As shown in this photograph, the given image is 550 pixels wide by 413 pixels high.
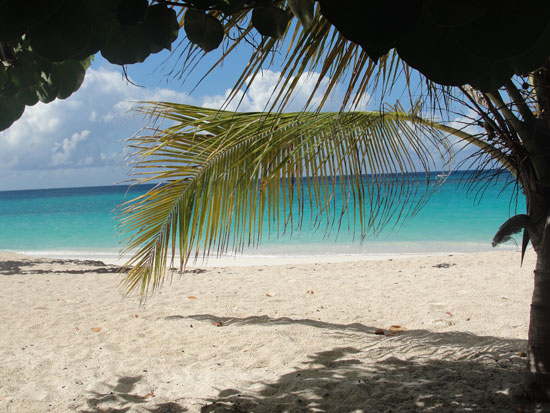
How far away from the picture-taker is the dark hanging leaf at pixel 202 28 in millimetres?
826

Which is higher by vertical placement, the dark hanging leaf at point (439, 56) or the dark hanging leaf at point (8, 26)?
the dark hanging leaf at point (8, 26)

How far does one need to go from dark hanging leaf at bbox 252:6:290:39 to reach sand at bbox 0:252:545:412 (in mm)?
1959

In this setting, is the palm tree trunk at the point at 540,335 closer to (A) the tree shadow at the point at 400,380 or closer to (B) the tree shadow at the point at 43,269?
(A) the tree shadow at the point at 400,380

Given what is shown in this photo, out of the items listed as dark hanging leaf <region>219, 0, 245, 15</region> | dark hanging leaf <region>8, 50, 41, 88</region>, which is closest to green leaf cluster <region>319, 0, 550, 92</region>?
dark hanging leaf <region>219, 0, 245, 15</region>

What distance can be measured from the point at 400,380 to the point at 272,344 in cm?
113

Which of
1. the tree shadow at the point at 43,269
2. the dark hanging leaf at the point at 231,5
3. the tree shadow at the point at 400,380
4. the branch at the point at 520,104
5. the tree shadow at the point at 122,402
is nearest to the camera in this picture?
the dark hanging leaf at the point at 231,5

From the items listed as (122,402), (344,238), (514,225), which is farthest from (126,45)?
(344,238)

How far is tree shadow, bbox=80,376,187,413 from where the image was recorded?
8.04 feet

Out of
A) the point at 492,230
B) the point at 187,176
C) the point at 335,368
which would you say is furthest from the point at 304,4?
the point at 492,230

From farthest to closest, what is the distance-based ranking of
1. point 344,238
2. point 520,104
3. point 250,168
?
point 344,238 → point 250,168 → point 520,104

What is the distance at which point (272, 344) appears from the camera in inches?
137

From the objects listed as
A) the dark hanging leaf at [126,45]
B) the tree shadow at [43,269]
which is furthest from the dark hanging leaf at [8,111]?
the tree shadow at [43,269]

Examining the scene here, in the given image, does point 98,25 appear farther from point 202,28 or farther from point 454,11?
point 454,11

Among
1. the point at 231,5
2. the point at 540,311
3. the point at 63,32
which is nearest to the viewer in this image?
the point at 63,32
